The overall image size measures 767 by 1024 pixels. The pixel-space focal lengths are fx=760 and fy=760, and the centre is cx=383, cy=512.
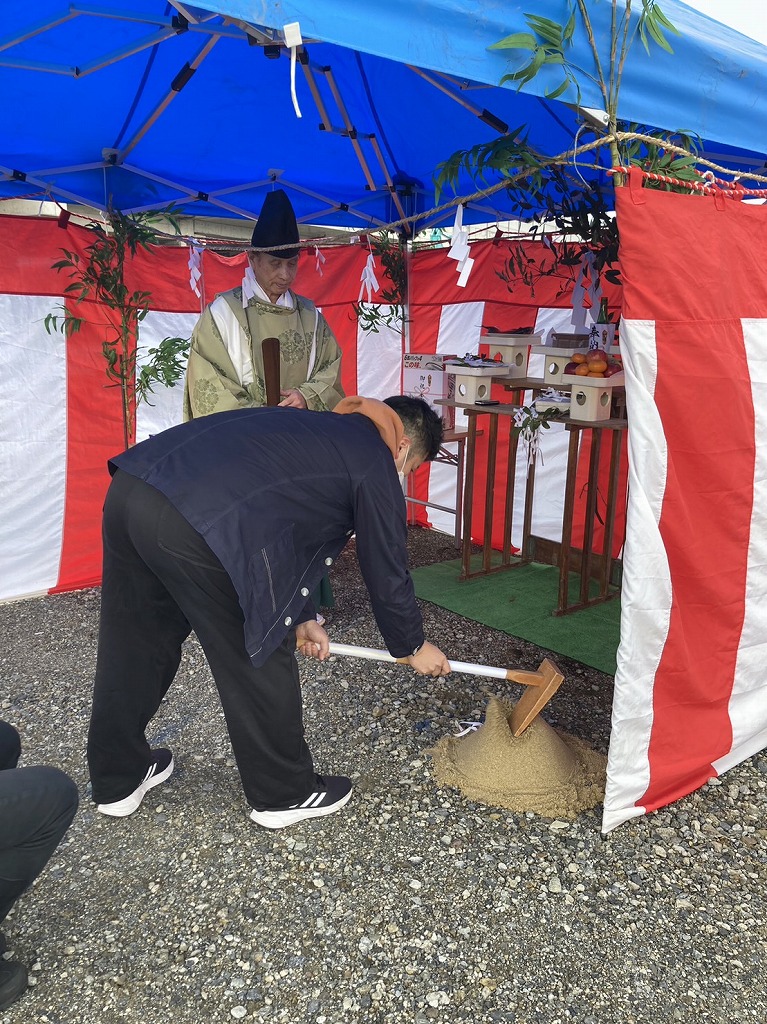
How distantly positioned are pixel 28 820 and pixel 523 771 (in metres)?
1.48

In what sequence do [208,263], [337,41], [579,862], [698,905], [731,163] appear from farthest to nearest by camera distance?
[208,263] → [731,163] → [579,862] → [698,905] → [337,41]

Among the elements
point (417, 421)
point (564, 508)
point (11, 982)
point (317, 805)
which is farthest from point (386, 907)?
point (564, 508)

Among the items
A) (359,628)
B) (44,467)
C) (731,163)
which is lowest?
(359,628)

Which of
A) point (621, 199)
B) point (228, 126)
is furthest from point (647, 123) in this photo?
point (228, 126)

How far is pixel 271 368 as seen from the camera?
130 inches

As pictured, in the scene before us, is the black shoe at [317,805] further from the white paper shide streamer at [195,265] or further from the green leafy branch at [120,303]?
the white paper shide streamer at [195,265]

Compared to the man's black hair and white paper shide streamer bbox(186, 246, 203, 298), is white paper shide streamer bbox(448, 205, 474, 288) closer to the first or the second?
the man's black hair

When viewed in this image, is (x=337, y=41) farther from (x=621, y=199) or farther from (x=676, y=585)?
(x=676, y=585)

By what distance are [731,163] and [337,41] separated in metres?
2.68

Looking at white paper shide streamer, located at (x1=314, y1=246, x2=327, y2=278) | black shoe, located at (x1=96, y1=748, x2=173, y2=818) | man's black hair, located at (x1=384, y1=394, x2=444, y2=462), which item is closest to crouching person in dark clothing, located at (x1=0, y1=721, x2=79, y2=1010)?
black shoe, located at (x1=96, y1=748, x2=173, y2=818)

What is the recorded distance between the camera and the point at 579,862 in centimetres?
213

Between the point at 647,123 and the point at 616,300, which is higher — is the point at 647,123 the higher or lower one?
the higher one

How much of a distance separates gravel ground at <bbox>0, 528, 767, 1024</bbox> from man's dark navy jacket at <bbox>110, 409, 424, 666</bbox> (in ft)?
2.18

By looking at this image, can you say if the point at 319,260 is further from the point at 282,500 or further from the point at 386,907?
the point at 386,907
